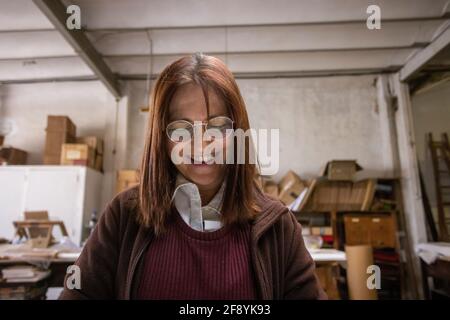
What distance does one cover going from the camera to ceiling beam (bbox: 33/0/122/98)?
1.93m

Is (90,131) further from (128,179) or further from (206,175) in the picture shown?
(206,175)

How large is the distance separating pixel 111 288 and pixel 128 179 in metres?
2.83

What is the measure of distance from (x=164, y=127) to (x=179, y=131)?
30mm

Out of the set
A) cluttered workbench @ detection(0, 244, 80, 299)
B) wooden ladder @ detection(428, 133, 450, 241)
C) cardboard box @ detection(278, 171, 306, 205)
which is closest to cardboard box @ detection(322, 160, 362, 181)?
cardboard box @ detection(278, 171, 306, 205)

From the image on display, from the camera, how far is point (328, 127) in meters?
3.39

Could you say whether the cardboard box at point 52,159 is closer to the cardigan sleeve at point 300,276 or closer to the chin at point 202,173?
the chin at point 202,173

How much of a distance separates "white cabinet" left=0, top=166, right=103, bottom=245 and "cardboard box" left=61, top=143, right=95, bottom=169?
0.08 m

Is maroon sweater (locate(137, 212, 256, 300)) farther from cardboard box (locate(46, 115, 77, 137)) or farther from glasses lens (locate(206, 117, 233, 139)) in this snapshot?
cardboard box (locate(46, 115, 77, 137))

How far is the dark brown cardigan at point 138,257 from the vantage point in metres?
0.50

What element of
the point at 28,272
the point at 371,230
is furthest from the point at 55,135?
the point at 371,230

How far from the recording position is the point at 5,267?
2.01 meters

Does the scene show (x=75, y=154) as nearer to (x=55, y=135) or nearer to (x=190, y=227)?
(x=55, y=135)

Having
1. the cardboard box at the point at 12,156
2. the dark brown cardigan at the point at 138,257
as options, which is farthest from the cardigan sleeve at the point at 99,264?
the cardboard box at the point at 12,156
